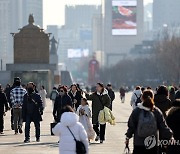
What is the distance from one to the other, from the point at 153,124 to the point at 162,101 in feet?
15.9

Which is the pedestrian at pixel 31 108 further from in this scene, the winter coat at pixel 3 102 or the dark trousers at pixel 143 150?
the dark trousers at pixel 143 150

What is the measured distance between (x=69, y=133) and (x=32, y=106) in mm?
11318

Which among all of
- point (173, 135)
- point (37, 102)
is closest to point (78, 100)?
point (37, 102)

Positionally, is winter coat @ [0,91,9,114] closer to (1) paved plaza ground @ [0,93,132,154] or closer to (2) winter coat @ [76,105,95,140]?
(1) paved plaza ground @ [0,93,132,154]

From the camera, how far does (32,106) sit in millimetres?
27141

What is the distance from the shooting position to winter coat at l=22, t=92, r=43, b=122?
27156 mm

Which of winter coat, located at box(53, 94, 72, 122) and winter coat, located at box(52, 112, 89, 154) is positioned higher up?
winter coat, located at box(52, 112, 89, 154)

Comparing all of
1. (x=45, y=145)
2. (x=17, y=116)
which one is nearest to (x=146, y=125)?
(x=45, y=145)

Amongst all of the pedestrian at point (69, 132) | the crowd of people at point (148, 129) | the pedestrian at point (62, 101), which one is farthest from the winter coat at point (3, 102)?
the pedestrian at point (69, 132)

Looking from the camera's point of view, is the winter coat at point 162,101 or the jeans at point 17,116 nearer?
the winter coat at point 162,101

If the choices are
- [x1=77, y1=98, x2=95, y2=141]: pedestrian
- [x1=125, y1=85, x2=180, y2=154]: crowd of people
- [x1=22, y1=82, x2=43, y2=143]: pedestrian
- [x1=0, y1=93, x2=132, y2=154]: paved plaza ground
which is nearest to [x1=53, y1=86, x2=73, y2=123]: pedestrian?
[x1=22, y1=82, x2=43, y2=143]: pedestrian

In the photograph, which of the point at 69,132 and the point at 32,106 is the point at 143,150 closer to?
the point at 69,132

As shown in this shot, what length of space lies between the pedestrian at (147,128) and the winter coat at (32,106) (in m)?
11.0

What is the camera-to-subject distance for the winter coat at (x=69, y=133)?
15.8 metres
